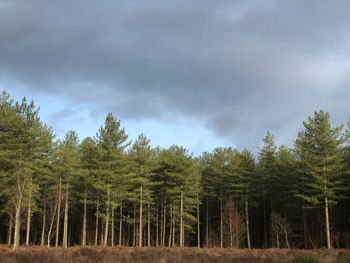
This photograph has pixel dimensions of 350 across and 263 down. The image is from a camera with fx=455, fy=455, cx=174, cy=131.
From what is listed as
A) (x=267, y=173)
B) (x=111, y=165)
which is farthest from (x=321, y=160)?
(x=111, y=165)

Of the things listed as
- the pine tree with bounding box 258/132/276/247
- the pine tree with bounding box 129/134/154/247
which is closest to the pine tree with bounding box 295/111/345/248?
the pine tree with bounding box 258/132/276/247

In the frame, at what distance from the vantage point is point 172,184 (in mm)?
55156

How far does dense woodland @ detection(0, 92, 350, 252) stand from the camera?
4462 centimetres

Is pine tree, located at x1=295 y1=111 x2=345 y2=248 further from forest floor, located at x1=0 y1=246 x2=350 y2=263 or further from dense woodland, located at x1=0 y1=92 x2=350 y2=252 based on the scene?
forest floor, located at x1=0 y1=246 x2=350 y2=263

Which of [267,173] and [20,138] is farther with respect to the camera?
[267,173]

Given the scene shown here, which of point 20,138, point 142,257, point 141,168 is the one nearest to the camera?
point 142,257

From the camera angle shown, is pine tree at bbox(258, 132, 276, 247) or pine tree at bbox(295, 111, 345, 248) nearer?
pine tree at bbox(295, 111, 345, 248)

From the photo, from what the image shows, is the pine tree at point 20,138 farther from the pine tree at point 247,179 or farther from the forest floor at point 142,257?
the pine tree at point 247,179

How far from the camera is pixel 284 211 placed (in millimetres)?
56969

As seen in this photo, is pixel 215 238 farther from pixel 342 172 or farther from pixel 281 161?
pixel 342 172

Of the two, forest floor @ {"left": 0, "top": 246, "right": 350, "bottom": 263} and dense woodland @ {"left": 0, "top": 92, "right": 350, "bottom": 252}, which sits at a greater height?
dense woodland @ {"left": 0, "top": 92, "right": 350, "bottom": 252}

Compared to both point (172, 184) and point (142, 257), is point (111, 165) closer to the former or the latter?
point (172, 184)

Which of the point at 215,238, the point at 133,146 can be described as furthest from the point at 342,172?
the point at 133,146

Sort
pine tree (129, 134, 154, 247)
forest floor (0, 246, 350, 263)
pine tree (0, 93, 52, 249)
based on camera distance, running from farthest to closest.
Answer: pine tree (129, 134, 154, 247), pine tree (0, 93, 52, 249), forest floor (0, 246, 350, 263)
